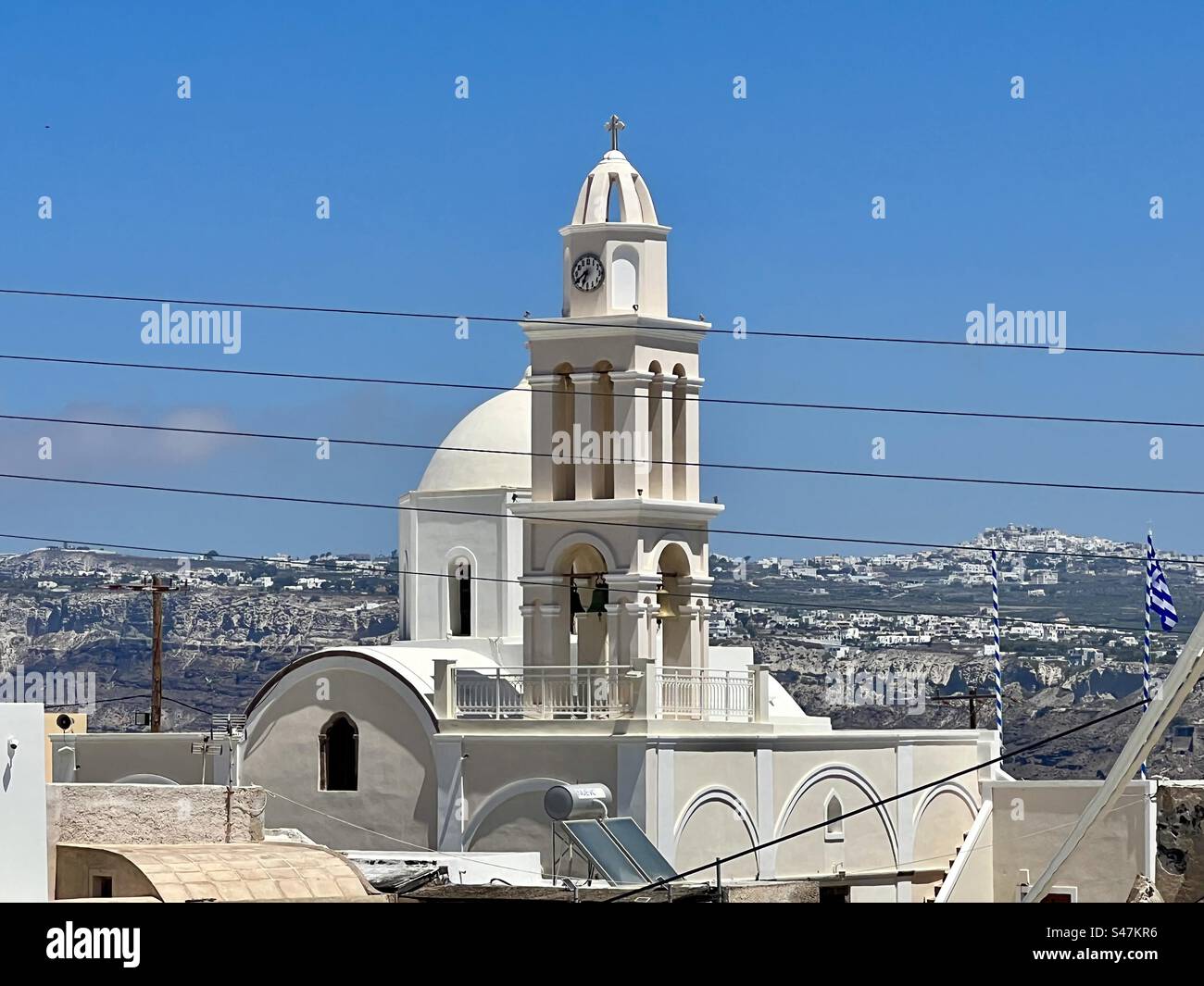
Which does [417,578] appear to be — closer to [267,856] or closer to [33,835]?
[267,856]

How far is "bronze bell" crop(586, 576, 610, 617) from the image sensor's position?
146 feet

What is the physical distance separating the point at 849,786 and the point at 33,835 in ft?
66.2

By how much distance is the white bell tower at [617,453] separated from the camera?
43750mm

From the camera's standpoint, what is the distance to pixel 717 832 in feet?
140

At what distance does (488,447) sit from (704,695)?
939 centimetres

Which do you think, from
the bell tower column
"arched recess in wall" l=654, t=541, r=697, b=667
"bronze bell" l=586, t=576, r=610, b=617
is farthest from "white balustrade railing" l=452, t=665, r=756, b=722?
the bell tower column

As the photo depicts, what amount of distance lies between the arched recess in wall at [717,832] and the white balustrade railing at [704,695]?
1.40 meters

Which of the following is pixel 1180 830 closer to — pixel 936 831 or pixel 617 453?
pixel 936 831

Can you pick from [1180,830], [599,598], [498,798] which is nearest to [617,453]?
[599,598]

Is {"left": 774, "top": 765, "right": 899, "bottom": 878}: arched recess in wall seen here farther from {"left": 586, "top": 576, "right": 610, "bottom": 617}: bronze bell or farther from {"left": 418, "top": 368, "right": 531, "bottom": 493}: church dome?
{"left": 418, "top": 368, "right": 531, "bottom": 493}: church dome

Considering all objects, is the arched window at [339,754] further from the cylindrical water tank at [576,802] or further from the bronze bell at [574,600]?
the cylindrical water tank at [576,802]

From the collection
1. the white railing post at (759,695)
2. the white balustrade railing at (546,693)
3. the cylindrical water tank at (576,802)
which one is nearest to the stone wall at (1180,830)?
the white railing post at (759,695)

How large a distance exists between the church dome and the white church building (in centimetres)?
505
